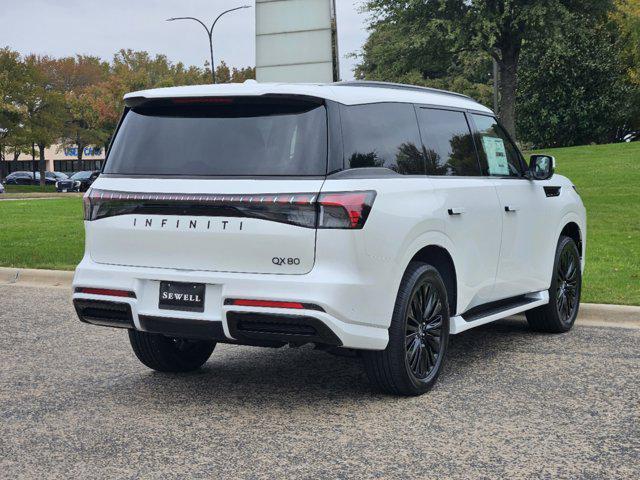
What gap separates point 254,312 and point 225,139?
3.40ft

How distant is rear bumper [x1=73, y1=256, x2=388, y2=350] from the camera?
5.01 m

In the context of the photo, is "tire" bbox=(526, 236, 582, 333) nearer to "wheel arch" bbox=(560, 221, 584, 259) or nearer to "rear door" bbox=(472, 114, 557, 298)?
"wheel arch" bbox=(560, 221, 584, 259)

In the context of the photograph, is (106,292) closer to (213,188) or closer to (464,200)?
(213,188)

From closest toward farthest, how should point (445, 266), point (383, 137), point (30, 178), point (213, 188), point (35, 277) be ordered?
point (213, 188) → point (383, 137) → point (445, 266) → point (35, 277) → point (30, 178)

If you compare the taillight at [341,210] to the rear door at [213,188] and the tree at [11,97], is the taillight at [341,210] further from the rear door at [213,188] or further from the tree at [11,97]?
the tree at [11,97]

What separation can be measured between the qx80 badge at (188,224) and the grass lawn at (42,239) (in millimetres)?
6441

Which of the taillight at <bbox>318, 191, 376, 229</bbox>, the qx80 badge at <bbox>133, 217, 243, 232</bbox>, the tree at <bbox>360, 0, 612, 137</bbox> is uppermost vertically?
the tree at <bbox>360, 0, 612, 137</bbox>

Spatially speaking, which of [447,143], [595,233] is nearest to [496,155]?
[447,143]

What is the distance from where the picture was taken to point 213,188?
5.23 metres

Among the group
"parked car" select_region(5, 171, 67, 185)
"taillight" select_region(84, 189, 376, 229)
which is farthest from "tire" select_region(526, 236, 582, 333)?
"parked car" select_region(5, 171, 67, 185)

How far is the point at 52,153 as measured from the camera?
102 meters

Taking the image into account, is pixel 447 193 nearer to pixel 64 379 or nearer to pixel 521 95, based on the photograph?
pixel 64 379

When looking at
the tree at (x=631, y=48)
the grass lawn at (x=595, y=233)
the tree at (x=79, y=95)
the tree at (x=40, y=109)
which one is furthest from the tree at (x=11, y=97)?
the tree at (x=631, y=48)

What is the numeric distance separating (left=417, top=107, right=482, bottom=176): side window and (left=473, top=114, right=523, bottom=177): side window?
7.5 inches
